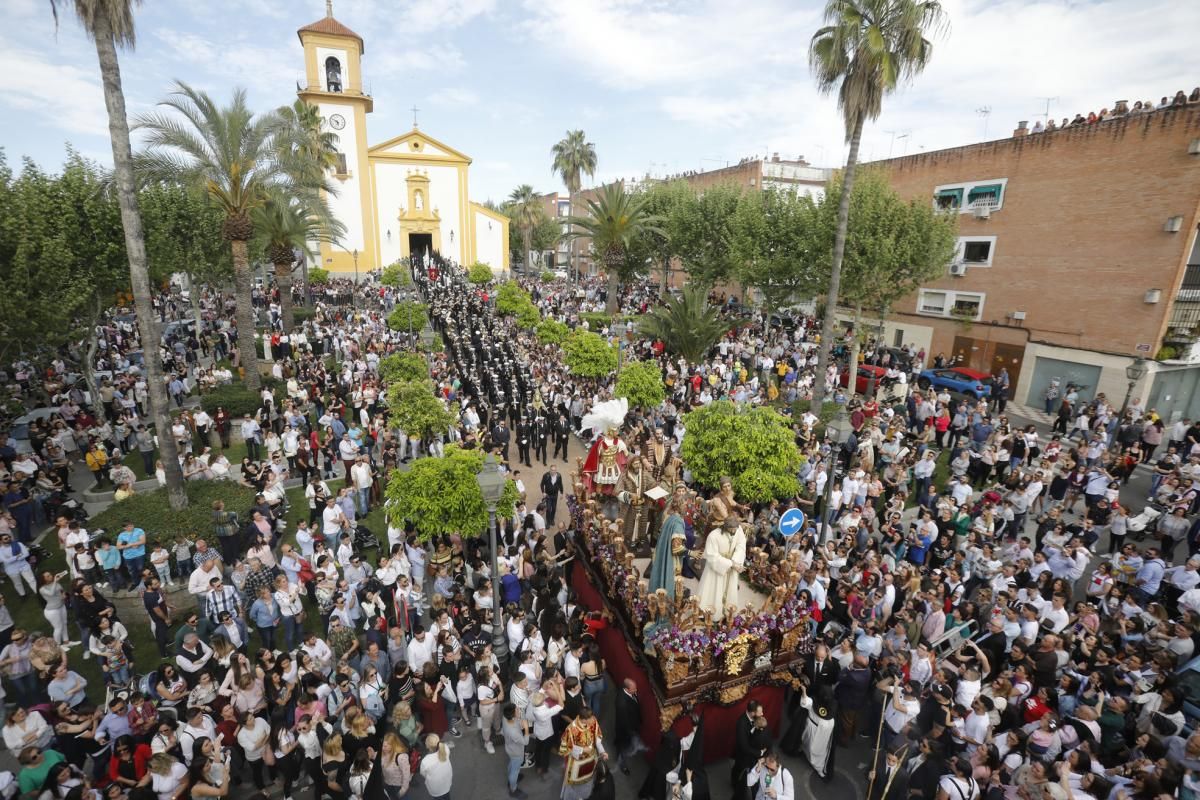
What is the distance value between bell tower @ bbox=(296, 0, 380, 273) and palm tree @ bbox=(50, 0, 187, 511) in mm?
38292

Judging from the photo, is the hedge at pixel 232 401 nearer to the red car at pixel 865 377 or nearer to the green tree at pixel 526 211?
the red car at pixel 865 377

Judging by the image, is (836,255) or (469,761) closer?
(469,761)

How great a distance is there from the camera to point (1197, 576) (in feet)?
30.2

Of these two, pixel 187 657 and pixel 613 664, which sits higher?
pixel 187 657

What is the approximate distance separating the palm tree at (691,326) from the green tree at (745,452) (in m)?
12.9

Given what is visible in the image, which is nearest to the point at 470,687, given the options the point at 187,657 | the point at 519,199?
the point at 187,657

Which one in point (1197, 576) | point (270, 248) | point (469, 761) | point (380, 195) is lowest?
point (469, 761)

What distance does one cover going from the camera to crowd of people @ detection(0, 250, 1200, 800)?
6.41 meters

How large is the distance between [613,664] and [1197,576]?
9.36 metres

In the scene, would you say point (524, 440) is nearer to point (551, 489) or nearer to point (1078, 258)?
point (551, 489)

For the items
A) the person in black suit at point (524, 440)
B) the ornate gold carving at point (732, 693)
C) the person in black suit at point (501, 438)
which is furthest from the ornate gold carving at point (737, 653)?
the person in black suit at point (524, 440)

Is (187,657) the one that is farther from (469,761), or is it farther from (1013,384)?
(1013,384)

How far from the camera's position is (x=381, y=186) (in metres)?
53.1

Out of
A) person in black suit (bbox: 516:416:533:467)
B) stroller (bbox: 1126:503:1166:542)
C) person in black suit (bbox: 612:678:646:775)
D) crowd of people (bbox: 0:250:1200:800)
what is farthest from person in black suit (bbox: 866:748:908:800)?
person in black suit (bbox: 516:416:533:467)
